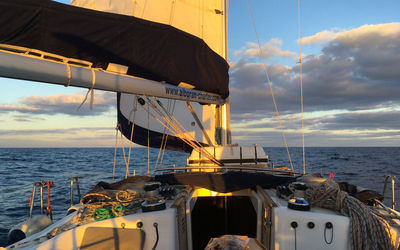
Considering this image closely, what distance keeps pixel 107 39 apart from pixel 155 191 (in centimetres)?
209

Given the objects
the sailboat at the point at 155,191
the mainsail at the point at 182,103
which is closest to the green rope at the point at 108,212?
the sailboat at the point at 155,191

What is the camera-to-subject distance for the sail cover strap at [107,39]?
277cm

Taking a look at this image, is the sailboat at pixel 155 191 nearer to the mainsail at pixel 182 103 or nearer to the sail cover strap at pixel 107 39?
the sail cover strap at pixel 107 39

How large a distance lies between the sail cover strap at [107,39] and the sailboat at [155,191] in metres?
0.01

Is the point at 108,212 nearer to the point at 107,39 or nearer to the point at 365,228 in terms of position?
the point at 107,39

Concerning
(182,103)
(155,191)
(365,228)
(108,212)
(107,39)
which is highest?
(107,39)

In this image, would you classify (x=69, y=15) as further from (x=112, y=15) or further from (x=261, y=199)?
(x=261, y=199)

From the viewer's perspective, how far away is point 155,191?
368cm

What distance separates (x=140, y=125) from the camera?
779cm

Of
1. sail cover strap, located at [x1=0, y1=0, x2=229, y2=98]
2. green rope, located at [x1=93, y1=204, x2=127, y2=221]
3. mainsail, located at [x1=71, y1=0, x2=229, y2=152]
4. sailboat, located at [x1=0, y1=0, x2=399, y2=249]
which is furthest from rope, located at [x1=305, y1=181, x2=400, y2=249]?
mainsail, located at [x1=71, y1=0, x2=229, y2=152]

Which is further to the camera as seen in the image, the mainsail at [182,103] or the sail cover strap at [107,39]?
the mainsail at [182,103]

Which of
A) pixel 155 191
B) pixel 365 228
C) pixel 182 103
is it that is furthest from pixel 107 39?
pixel 182 103

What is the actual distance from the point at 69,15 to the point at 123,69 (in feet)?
2.83

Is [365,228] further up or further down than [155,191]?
further down
